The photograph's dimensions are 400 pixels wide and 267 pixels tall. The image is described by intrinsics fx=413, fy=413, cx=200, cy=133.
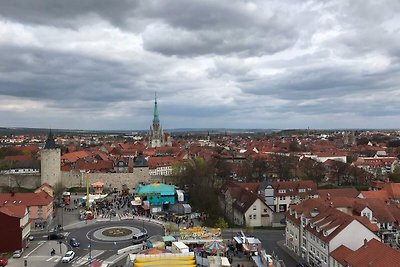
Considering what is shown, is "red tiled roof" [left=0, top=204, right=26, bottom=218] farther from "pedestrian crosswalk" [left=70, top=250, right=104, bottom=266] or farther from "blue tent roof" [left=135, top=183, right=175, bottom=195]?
"blue tent roof" [left=135, top=183, right=175, bottom=195]

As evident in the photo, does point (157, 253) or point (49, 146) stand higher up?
point (49, 146)

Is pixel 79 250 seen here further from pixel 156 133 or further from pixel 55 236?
pixel 156 133

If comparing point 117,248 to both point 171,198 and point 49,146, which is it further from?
point 49,146

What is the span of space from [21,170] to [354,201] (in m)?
56.5

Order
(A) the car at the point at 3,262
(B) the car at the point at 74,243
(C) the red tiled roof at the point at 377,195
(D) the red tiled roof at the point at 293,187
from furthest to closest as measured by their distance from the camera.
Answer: (D) the red tiled roof at the point at 293,187 < (C) the red tiled roof at the point at 377,195 < (B) the car at the point at 74,243 < (A) the car at the point at 3,262

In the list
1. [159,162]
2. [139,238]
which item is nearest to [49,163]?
[159,162]

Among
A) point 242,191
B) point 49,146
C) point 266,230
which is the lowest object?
point 266,230

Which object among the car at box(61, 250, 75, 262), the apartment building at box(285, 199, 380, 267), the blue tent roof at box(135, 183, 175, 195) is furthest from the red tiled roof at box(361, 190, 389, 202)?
the car at box(61, 250, 75, 262)

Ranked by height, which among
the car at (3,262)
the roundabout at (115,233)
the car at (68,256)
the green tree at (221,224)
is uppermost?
the green tree at (221,224)

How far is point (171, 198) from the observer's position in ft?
175

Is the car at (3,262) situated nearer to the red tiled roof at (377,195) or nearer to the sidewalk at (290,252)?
the sidewalk at (290,252)

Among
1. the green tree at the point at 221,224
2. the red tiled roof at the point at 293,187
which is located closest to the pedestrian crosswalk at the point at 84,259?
the green tree at the point at 221,224

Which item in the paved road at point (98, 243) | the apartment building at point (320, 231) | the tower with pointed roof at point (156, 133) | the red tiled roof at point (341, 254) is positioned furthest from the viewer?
the tower with pointed roof at point (156, 133)

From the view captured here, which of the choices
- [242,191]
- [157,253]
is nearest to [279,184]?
[242,191]
